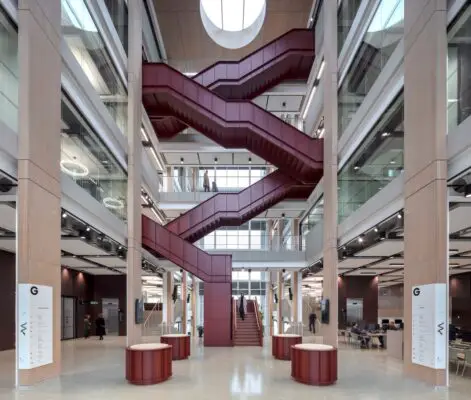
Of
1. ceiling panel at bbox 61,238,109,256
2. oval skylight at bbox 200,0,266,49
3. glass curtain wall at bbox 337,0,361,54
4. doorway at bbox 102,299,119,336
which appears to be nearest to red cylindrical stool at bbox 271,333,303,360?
ceiling panel at bbox 61,238,109,256

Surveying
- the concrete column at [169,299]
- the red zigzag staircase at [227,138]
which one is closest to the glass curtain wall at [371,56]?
the red zigzag staircase at [227,138]

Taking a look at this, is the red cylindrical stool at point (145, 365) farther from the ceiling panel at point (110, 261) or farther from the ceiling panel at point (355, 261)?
the ceiling panel at point (355, 261)

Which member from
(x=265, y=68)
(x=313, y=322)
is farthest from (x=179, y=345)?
(x=313, y=322)

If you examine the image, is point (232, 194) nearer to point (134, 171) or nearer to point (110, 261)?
point (134, 171)

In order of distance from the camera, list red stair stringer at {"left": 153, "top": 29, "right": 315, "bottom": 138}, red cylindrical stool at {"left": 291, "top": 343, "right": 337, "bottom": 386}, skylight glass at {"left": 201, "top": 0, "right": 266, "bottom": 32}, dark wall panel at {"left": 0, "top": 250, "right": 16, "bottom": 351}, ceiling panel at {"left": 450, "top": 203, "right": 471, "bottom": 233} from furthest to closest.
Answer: skylight glass at {"left": 201, "top": 0, "right": 266, "bottom": 32}, red stair stringer at {"left": 153, "top": 29, "right": 315, "bottom": 138}, dark wall panel at {"left": 0, "top": 250, "right": 16, "bottom": 351}, red cylindrical stool at {"left": 291, "top": 343, "right": 337, "bottom": 386}, ceiling panel at {"left": 450, "top": 203, "right": 471, "bottom": 233}

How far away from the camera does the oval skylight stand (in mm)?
25062

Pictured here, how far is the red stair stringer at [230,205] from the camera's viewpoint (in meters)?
23.2

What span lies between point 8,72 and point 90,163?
18.7 feet

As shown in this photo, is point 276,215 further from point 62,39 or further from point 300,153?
point 62,39

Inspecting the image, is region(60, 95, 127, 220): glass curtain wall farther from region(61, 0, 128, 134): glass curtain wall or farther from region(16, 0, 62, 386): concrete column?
region(61, 0, 128, 134): glass curtain wall

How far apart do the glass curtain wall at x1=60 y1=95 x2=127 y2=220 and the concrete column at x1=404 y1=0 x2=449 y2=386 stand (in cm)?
869

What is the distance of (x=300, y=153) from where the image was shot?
795 inches

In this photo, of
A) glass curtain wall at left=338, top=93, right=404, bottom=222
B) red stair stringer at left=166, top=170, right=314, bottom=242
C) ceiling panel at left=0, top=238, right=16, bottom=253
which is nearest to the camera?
glass curtain wall at left=338, top=93, right=404, bottom=222

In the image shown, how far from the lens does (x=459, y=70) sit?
9602 mm
